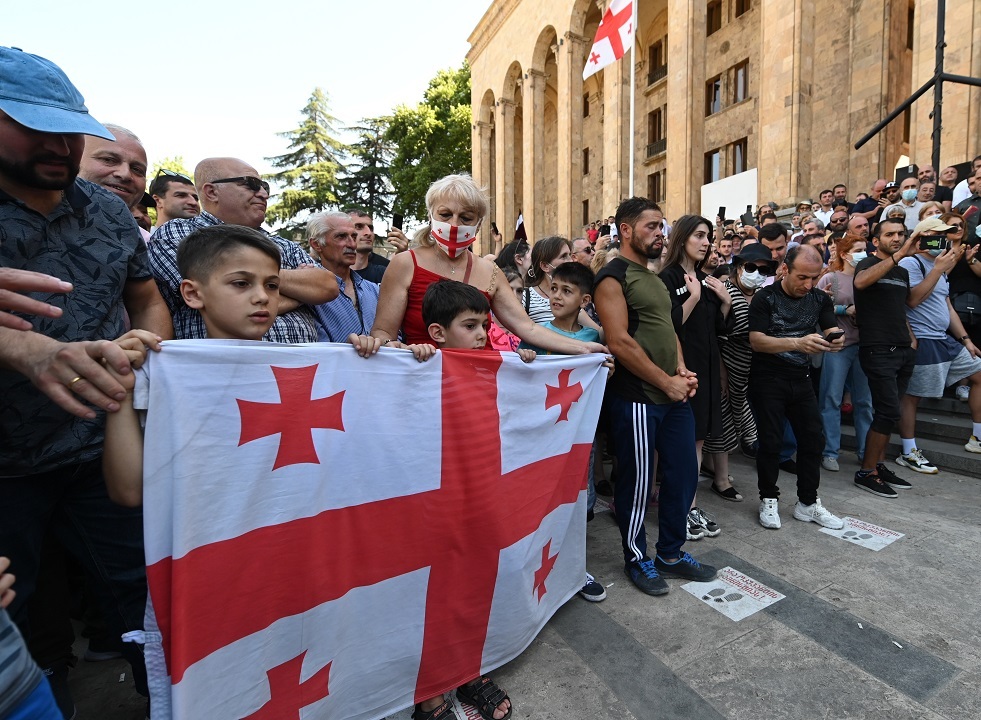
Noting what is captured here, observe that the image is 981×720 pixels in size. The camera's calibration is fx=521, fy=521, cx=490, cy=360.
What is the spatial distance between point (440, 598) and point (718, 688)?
1.24m

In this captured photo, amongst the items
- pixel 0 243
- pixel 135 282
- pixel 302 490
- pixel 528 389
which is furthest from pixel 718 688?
pixel 0 243

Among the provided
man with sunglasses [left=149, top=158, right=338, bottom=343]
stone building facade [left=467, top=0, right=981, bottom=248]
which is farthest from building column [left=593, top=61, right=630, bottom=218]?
man with sunglasses [left=149, top=158, right=338, bottom=343]

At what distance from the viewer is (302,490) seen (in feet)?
5.64

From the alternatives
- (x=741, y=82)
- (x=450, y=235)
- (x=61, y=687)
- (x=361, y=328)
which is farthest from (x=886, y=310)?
(x=741, y=82)

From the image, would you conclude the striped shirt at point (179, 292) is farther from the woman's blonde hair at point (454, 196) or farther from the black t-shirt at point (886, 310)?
the black t-shirt at point (886, 310)

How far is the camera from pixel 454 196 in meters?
2.50

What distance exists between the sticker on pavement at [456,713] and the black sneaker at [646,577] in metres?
1.26

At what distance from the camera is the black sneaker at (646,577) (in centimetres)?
293

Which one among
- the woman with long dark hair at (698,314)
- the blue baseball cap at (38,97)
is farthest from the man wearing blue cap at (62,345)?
the woman with long dark hair at (698,314)

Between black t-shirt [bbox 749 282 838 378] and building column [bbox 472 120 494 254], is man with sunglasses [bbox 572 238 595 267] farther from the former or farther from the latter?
building column [bbox 472 120 494 254]

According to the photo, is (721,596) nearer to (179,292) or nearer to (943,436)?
(179,292)

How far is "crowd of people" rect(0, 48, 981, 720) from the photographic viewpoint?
1.47 m

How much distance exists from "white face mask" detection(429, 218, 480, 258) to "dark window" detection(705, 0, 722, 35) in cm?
2269

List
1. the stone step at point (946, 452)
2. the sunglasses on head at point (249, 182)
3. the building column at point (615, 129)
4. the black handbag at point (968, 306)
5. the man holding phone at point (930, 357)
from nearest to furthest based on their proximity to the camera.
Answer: the sunglasses on head at point (249, 182) < the stone step at point (946, 452) < the man holding phone at point (930, 357) < the black handbag at point (968, 306) < the building column at point (615, 129)
